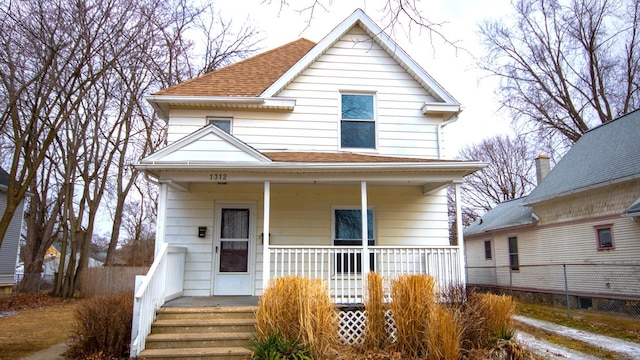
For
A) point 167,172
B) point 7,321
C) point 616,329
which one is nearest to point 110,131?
point 7,321

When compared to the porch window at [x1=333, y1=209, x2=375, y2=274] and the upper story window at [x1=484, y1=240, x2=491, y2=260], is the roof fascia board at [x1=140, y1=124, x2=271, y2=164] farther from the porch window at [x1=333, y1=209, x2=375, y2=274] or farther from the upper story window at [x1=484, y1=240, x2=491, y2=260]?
the upper story window at [x1=484, y1=240, x2=491, y2=260]

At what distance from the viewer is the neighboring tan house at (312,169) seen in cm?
834

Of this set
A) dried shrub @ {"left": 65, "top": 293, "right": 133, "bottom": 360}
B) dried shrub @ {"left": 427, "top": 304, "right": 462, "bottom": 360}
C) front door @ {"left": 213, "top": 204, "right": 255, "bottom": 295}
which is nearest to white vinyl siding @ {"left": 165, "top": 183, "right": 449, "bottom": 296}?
front door @ {"left": 213, "top": 204, "right": 255, "bottom": 295}

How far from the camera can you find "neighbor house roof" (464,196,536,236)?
60.1ft

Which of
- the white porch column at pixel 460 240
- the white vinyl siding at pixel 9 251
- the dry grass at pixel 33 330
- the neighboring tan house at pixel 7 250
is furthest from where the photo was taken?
the white vinyl siding at pixel 9 251

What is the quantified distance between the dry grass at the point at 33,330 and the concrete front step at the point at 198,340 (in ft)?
7.98

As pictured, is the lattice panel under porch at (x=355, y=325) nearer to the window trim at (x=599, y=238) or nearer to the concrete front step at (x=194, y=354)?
the concrete front step at (x=194, y=354)

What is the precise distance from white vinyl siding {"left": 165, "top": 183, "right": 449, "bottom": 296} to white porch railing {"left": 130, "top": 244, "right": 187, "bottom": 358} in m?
0.43

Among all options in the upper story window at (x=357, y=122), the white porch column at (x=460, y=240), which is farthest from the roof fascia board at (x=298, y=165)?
the upper story window at (x=357, y=122)

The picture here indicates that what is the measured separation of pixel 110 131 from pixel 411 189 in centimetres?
1621

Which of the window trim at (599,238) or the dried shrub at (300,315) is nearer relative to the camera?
the dried shrub at (300,315)

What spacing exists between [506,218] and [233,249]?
15268mm

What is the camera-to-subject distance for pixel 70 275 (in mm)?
17797

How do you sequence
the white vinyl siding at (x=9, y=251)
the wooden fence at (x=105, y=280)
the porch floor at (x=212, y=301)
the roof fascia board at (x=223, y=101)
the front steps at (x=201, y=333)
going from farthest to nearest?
the white vinyl siding at (x=9, y=251), the wooden fence at (x=105, y=280), the roof fascia board at (x=223, y=101), the porch floor at (x=212, y=301), the front steps at (x=201, y=333)
